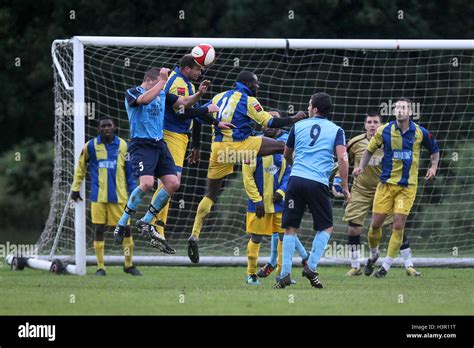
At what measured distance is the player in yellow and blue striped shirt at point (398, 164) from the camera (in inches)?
534

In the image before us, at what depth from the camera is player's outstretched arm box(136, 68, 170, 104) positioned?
11791 millimetres

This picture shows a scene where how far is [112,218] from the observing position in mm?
14875

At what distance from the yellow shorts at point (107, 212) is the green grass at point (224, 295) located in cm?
71

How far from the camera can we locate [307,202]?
11.2 metres

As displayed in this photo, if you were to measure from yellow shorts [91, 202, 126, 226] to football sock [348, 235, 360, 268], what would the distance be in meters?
3.13

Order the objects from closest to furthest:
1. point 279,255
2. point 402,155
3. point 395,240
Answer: point 279,255, point 395,240, point 402,155

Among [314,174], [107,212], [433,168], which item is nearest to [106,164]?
[107,212]

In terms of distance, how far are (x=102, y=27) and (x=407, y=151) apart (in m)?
14.0

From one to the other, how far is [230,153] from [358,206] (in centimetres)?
301

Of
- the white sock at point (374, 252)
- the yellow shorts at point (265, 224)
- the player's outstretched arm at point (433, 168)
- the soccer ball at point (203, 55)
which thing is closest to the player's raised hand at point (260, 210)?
the yellow shorts at point (265, 224)

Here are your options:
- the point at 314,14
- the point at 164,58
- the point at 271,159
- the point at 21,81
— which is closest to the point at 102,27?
the point at 21,81

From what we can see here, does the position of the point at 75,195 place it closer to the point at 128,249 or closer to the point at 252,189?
the point at 128,249

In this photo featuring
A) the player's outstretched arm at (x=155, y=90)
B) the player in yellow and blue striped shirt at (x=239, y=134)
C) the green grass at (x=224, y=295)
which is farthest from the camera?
the player in yellow and blue striped shirt at (x=239, y=134)

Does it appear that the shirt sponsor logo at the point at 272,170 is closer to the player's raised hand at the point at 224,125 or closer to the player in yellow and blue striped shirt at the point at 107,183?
the player's raised hand at the point at 224,125
